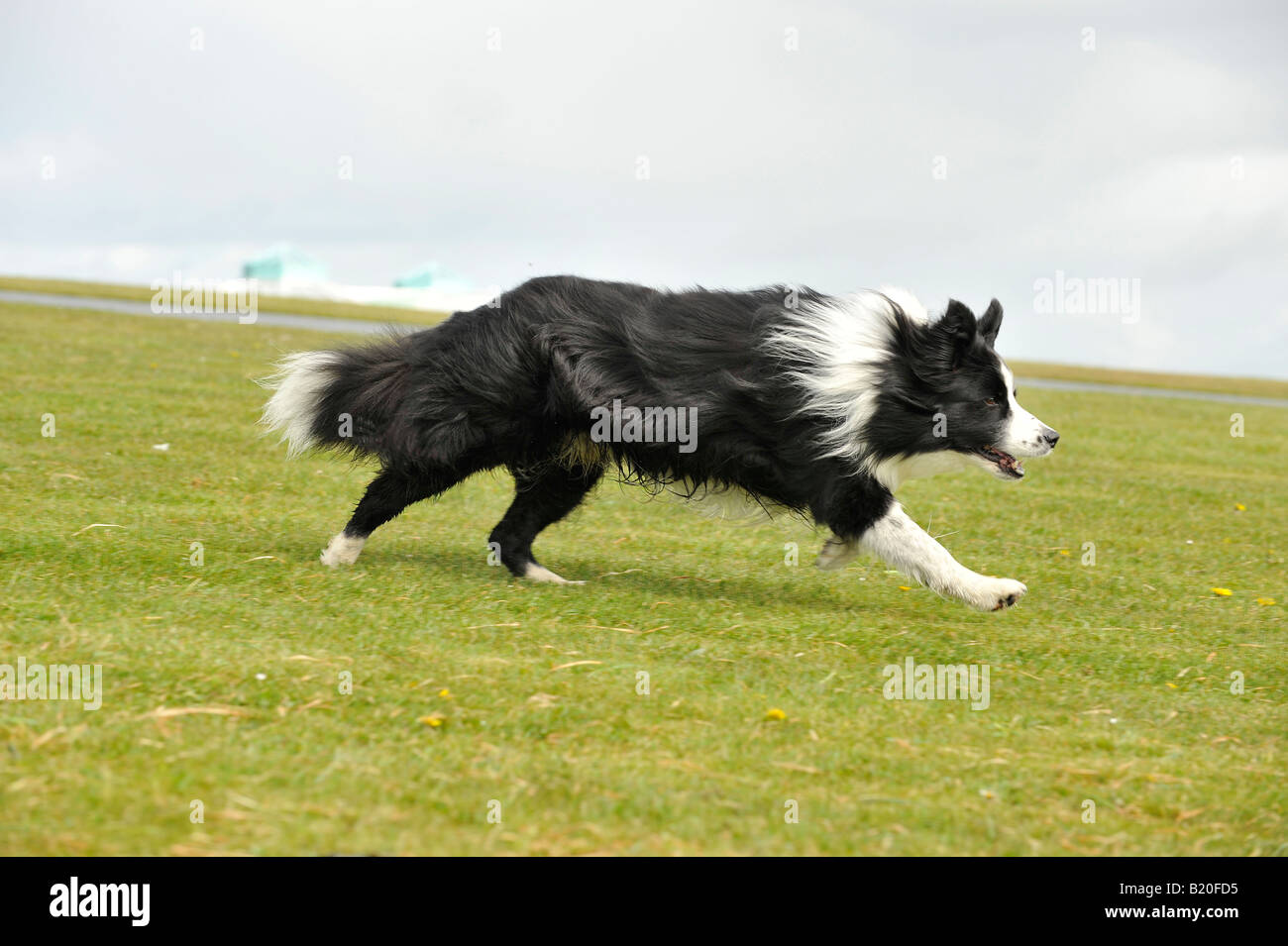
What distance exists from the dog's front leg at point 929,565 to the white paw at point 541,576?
5.70 ft

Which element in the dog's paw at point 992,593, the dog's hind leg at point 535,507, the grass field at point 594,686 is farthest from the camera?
the dog's hind leg at point 535,507

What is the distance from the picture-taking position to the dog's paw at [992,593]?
6.41 metres

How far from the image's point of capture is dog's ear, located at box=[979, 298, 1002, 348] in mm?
6746

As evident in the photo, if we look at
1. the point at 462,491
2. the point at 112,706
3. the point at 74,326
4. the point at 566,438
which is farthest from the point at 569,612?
the point at 74,326

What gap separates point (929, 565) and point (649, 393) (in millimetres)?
1679

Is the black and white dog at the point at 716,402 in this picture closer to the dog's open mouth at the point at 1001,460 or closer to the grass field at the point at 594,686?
the dog's open mouth at the point at 1001,460
